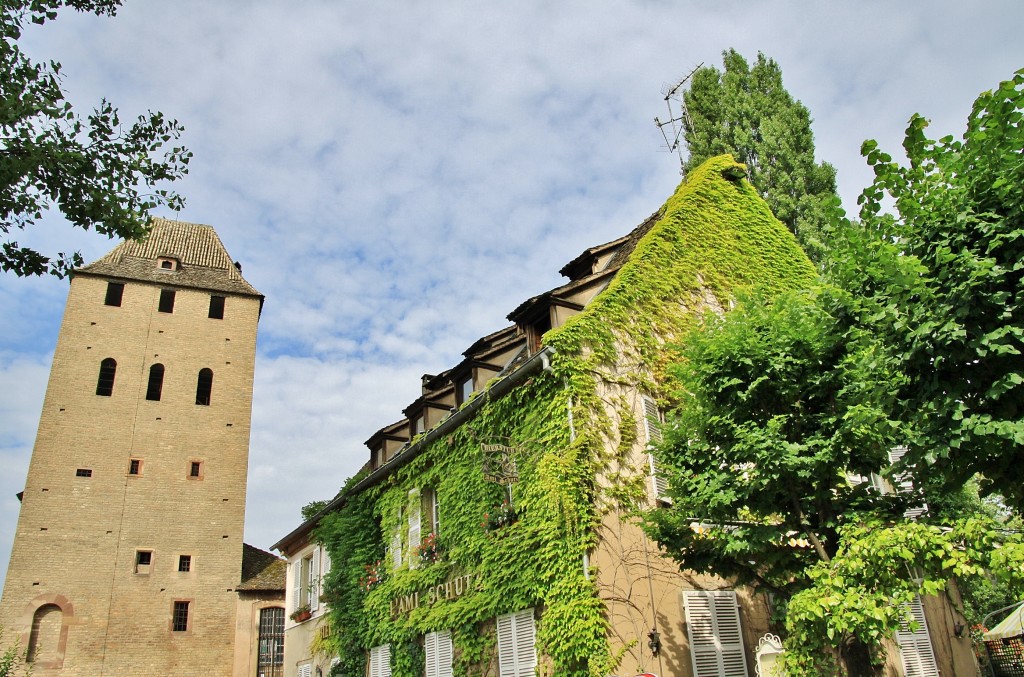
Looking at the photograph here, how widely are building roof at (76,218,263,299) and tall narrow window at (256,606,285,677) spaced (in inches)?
596

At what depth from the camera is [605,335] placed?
13555 millimetres

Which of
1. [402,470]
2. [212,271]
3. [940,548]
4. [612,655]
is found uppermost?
[212,271]

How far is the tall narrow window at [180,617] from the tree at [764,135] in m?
25.4

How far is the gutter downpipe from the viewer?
1312 cm

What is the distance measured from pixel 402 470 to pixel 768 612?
26.9 ft

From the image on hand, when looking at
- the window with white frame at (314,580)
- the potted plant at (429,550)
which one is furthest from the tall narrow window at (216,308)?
the potted plant at (429,550)

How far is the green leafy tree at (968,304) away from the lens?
22.9ft

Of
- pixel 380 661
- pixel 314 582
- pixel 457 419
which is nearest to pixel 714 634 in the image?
pixel 457 419

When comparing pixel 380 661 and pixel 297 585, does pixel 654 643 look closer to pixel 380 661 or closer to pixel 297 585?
→ pixel 380 661

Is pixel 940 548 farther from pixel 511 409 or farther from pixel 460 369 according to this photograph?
pixel 460 369

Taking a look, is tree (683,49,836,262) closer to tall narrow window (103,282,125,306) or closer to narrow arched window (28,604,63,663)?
tall narrow window (103,282,125,306)

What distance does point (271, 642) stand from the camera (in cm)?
3180

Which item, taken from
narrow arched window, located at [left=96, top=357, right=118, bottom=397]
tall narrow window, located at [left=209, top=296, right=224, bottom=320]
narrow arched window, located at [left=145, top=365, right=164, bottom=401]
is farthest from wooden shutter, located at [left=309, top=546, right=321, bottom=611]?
tall narrow window, located at [left=209, top=296, right=224, bottom=320]

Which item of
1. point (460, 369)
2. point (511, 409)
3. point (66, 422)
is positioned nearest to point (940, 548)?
point (511, 409)
